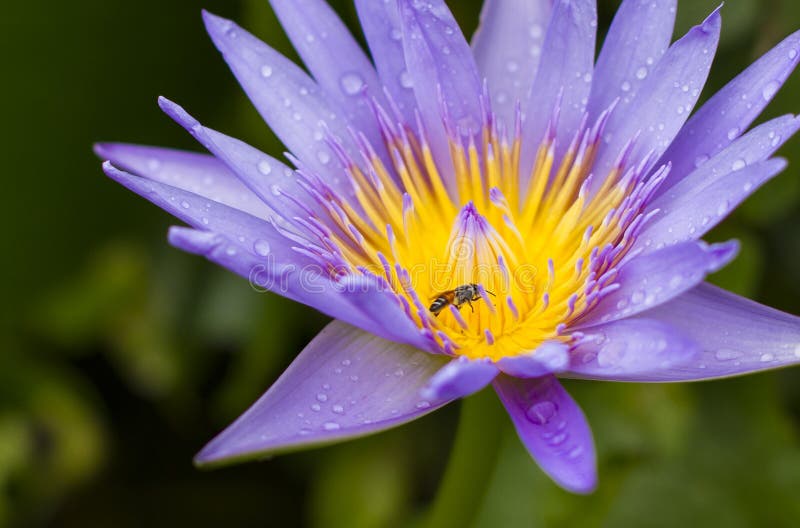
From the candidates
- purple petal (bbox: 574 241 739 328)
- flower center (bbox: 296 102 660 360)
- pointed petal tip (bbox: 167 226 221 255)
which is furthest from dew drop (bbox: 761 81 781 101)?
pointed petal tip (bbox: 167 226 221 255)

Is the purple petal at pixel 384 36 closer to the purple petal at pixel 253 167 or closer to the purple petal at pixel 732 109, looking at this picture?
the purple petal at pixel 253 167

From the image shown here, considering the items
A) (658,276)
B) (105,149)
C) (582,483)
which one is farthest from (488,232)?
(105,149)

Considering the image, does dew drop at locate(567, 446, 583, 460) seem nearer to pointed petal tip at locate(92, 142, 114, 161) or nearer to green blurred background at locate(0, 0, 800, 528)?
green blurred background at locate(0, 0, 800, 528)

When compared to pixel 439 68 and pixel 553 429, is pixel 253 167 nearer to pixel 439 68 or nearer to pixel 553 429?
pixel 439 68

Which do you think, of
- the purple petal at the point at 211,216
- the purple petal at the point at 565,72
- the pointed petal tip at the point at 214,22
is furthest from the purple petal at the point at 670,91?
the pointed petal tip at the point at 214,22

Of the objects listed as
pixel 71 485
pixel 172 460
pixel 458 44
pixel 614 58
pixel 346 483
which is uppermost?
pixel 458 44

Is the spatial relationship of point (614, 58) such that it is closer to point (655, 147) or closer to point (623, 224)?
point (655, 147)

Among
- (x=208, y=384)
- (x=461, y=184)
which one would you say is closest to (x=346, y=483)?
(x=208, y=384)
